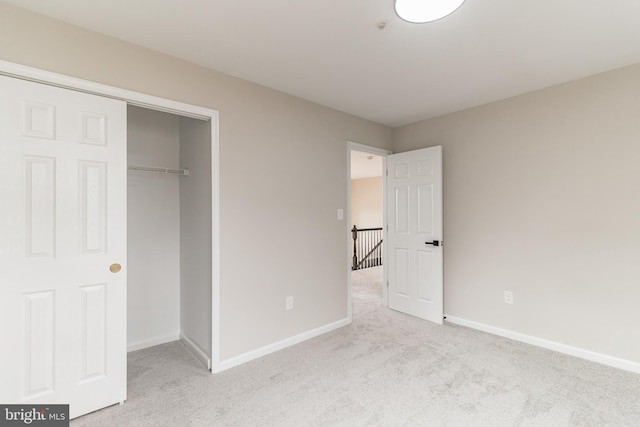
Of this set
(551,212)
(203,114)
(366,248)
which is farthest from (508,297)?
(366,248)

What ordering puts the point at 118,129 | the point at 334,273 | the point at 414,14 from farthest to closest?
the point at 334,273 → the point at 118,129 → the point at 414,14

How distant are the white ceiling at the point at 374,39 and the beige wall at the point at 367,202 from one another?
6.28 meters

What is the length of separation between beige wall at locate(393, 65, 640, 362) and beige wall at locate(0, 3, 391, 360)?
4.53 feet

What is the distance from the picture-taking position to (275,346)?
272 centimetres

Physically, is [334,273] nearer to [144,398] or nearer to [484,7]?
[144,398]

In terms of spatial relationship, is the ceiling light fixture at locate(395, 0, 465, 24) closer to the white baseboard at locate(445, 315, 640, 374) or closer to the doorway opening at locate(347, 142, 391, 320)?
the doorway opening at locate(347, 142, 391, 320)

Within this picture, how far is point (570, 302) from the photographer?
2.63 metres

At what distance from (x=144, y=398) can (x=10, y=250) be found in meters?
1.26

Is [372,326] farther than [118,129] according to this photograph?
Yes

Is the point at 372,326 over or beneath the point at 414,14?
beneath

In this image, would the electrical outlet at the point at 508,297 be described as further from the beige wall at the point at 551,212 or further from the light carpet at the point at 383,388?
the light carpet at the point at 383,388

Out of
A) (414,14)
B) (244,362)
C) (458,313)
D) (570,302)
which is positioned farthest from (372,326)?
(414,14)

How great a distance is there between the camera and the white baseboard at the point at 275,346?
7.86 ft
